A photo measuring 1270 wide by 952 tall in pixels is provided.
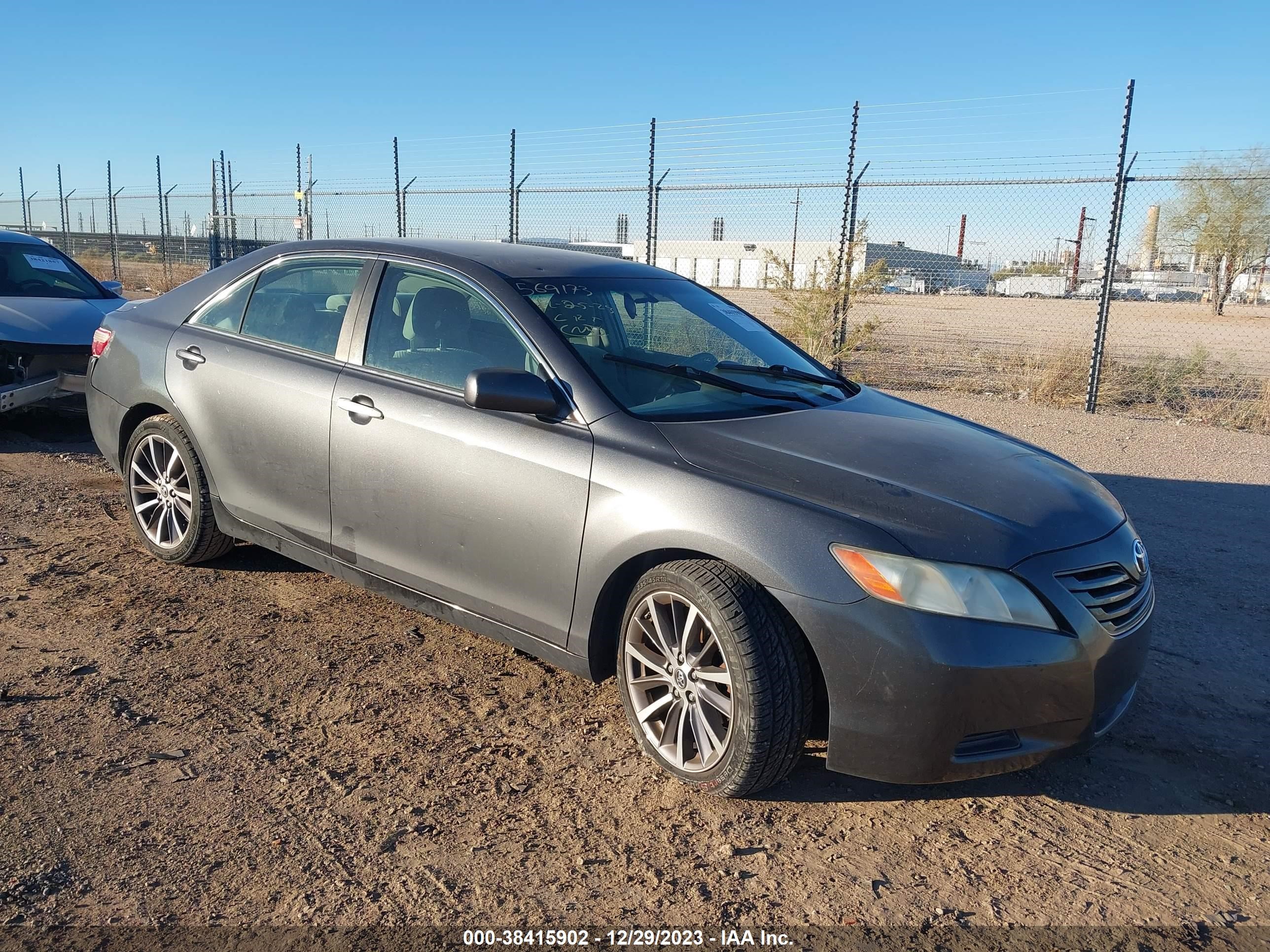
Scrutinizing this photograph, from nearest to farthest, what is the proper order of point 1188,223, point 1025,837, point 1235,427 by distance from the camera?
point 1025,837, point 1235,427, point 1188,223

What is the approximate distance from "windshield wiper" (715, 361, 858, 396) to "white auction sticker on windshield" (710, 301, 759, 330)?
0.35m

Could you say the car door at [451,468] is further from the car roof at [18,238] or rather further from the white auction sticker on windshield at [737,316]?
the car roof at [18,238]

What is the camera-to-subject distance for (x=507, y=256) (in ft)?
14.0

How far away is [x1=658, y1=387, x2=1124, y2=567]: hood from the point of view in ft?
9.74

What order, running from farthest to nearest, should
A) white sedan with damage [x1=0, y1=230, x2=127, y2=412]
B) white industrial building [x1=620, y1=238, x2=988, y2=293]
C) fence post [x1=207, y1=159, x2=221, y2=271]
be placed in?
fence post [x1=207, y1=159, x2=221, y2=271], white industrial building [x1=620, y1=238, x2=988, y2=293], white sedan with damage [x1=0, y1=230, x2=127, y2=412]

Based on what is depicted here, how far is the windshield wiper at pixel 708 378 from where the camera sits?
12.5 ft

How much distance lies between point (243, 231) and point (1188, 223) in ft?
70.9

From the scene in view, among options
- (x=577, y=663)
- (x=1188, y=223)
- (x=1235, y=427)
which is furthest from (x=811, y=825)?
(x=1188, y=223)

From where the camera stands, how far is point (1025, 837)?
9.96 feet

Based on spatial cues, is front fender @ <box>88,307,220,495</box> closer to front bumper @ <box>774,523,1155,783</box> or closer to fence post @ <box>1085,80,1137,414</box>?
front bumper @ <box>774,523,1155,783</box>

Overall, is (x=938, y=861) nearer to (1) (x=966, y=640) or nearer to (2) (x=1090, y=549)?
(1) (x=966, y=640)

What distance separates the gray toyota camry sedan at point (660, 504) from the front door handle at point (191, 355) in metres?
0.01

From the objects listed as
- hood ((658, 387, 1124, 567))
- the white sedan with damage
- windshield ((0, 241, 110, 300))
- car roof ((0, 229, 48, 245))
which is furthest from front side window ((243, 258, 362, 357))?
car roof ((0, 229, 48, 245))

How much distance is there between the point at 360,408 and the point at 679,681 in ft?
5.61
